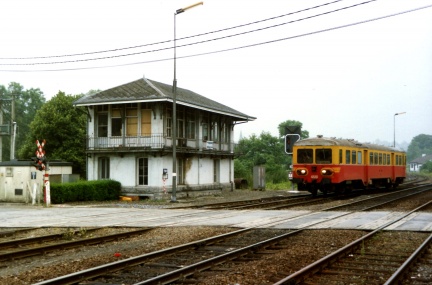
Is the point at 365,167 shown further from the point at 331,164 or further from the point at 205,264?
the point at 205,264

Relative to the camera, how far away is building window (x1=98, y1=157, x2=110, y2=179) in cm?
3150

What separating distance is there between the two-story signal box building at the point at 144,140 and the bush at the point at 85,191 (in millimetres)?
1033

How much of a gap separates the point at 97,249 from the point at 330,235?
5.31 meters

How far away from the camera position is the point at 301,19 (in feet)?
64.0

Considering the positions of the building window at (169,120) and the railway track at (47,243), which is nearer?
the railway track at (47,243)

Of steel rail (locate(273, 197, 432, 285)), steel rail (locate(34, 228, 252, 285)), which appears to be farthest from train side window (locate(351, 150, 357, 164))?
steel rail (locate(34, 228, 252, 285))

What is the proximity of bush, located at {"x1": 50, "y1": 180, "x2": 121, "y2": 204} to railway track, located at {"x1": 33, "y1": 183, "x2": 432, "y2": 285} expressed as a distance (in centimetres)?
1599

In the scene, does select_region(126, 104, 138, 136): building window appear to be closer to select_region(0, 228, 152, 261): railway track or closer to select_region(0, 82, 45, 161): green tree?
select_region(0, 228, 152, 261): railway track

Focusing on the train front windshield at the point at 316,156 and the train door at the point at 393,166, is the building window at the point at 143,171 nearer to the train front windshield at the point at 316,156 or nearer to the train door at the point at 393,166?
the train front windshield at the point at 316,156

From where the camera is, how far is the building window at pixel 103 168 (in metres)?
31.5

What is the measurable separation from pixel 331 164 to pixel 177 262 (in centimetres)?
1758

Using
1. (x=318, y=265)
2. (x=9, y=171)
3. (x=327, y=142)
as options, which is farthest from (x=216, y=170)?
(x=318, y=265)

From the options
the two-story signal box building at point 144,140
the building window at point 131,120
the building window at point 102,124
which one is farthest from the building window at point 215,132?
the building window at point 102,124

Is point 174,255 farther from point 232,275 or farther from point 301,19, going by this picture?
point 301,19
